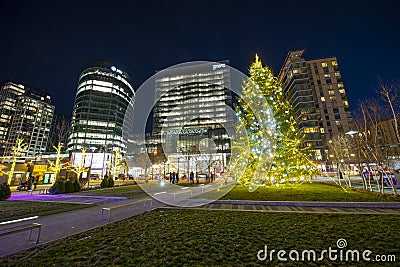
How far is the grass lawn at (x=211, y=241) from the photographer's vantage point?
3.77 m

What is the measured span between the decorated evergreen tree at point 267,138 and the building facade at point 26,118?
14054cm

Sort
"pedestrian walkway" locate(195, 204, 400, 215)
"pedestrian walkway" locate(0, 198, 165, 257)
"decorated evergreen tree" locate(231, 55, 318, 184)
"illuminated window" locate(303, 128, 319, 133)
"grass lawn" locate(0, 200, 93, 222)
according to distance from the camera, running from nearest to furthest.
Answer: "pedestrian walkway" locate(0, 198, 165, 257)
"pedestrian walkway" locate(195, 204, 400, 215)
"grass lawn" locate(0, 200, 93, 222)
"decorated evergreen tree" locate(231, 55, 318, 184)
"illuminated window" locate(303, 128, 319, 133)

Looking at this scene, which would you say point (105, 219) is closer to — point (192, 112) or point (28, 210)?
point (28, 210)

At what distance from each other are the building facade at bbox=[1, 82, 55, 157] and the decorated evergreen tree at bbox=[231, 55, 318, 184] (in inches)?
5533

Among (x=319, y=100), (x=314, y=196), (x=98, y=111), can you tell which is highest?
(x=319, y=100)

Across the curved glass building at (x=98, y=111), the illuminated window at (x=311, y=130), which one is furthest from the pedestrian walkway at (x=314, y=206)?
the curved glass building at (x=98, y=111)

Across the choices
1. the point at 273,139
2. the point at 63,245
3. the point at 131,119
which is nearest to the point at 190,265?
the point at 63,245

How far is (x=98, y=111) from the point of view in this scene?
87438 millimetres

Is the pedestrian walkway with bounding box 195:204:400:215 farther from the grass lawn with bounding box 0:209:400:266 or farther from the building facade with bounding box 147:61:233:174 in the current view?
the building facade with bounding box 147:61:233:174

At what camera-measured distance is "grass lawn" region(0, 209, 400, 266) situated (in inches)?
149

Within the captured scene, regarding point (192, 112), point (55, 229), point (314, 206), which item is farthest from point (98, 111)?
point (314, 206)

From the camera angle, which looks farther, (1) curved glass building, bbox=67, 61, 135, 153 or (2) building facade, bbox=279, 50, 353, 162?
(1) curved glass building, bbox=67, 61, 135, 153

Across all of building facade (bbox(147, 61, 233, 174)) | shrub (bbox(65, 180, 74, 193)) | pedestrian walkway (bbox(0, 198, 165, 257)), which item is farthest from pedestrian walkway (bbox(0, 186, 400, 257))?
building facade (bbox(147, 61, 233, 174))

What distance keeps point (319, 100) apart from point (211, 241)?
87895 mm
